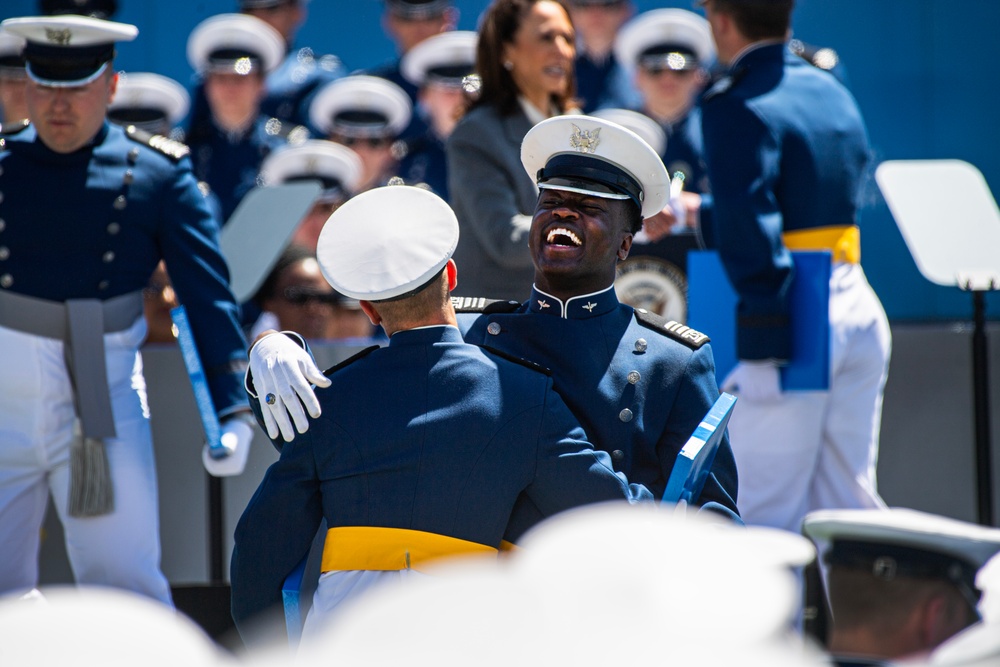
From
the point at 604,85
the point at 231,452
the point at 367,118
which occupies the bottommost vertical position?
the point at 231,452

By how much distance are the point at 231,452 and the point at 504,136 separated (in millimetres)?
1279

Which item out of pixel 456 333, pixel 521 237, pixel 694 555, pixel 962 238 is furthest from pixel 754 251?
pixel 694 555

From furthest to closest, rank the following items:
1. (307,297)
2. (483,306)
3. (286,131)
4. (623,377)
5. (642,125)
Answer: (286,131)
(642,125)
(307,297)
(483,306)
(623,377)

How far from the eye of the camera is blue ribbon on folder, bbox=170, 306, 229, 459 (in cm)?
378

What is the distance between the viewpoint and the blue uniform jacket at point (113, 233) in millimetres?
3902

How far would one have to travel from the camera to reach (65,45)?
3859 mm

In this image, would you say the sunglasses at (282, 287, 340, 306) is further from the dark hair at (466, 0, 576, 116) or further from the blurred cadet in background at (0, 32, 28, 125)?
the dark hair at (466, 0, 576, 116)

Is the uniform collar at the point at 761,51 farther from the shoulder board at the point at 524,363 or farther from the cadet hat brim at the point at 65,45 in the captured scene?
the shoulder board at the point at 524,363

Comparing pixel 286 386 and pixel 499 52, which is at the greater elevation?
pixel 499 52

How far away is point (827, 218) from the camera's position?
4.18 metres

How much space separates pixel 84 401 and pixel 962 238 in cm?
307

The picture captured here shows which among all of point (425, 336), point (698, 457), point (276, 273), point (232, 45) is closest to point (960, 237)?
point (698, 457)

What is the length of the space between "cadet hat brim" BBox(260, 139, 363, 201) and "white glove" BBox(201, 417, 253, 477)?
9.38 ft

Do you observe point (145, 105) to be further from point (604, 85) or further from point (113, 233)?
point (113, 233)
